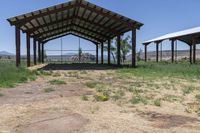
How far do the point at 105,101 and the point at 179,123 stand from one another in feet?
9.58

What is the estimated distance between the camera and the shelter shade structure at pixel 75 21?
85.9ft

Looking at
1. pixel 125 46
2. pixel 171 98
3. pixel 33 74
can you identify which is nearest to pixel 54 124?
pixel 171 98

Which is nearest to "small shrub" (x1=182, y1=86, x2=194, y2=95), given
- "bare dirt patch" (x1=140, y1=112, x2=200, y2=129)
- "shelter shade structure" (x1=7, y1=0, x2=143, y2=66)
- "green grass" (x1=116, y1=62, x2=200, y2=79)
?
"bare dirt patch" (x1=140, y1=112, x2=200, y2=129)

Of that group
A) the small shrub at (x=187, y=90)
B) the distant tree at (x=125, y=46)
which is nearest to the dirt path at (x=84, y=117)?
the small shrub at (x=187, y=90)

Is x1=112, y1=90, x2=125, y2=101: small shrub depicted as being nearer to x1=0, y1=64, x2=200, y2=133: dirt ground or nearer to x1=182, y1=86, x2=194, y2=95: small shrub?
x1=0, y1=64, x2=200, y2=133: dirt ground

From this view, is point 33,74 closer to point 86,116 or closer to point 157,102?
point 157,102

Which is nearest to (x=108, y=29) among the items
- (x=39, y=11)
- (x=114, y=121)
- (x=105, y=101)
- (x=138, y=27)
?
(x=138, y=27)

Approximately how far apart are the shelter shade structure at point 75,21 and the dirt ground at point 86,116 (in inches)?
646

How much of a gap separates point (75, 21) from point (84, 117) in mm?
30096

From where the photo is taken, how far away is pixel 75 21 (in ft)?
122

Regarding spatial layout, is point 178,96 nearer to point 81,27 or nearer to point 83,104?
point 83,104

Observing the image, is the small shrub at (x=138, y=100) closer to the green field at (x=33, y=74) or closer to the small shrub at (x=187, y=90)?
the small shrub at (x=187, y=90)

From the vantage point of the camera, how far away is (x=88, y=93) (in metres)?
11.5

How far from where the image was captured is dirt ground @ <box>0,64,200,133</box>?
661cm
